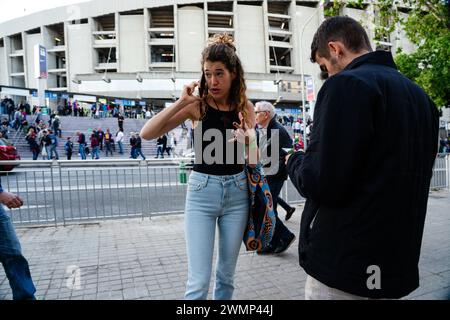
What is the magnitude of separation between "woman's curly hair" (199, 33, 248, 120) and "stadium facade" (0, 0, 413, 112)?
4595 cm

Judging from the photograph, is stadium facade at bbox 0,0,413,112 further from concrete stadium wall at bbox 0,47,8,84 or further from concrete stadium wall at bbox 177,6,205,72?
concrete stadium wall at bbox 0,47,8,84

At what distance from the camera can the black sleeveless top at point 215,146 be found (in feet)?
6.82

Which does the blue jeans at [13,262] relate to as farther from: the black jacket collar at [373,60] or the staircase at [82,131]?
the staircase at [82,131]

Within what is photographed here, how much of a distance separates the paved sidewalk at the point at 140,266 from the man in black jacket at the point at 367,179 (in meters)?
1.96

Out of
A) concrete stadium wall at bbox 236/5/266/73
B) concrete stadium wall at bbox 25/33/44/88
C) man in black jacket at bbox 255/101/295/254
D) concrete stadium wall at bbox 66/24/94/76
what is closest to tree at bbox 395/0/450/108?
man in black jacket at bbox 255/101/295/254

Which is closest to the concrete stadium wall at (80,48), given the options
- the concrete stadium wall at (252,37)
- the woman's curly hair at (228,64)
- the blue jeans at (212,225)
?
the concrete stadium wall at (252,37)

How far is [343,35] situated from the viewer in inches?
58.5

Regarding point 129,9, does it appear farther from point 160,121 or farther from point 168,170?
point 160,121

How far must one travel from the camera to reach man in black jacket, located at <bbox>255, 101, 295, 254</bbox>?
14.1ft

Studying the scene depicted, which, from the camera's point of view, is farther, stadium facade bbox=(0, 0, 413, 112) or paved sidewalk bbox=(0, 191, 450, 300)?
stadium facade bbox=(0, 0, 413, 112)

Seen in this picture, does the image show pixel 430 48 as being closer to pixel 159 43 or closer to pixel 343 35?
pixel 343 35

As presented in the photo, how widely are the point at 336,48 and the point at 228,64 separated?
2.57ft

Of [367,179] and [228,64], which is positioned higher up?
[228,64]

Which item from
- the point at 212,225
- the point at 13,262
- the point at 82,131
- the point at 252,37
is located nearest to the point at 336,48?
the point at 212,225
